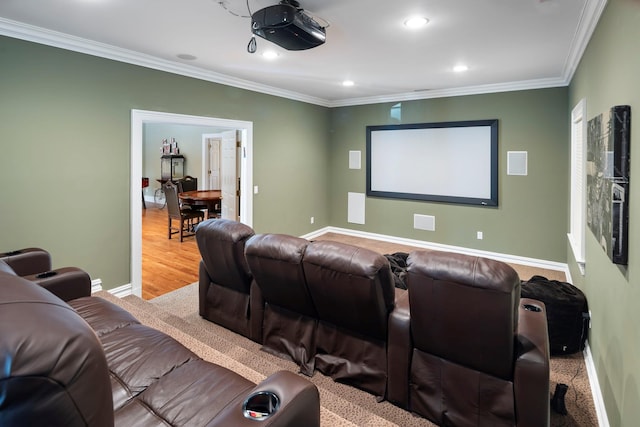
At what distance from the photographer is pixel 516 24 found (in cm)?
302

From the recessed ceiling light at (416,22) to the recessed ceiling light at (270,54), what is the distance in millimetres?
1487

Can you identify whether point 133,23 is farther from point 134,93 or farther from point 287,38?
point 287,38

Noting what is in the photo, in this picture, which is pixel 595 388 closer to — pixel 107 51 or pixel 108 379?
pixel 108 379

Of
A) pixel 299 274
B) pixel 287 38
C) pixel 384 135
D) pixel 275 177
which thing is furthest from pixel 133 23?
pixel 384 135

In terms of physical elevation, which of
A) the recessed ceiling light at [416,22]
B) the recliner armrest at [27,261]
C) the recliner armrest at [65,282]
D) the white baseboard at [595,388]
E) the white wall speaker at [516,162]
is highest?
the recessed ceiling light at [416,22]

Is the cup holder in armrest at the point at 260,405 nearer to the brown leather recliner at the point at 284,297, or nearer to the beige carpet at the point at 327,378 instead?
the beige carpet at the point at 327,378

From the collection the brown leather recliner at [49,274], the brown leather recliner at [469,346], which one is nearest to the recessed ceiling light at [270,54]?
the brown leather recliner at [49,274]

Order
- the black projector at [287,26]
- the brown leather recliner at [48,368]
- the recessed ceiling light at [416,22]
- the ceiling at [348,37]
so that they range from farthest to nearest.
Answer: the recessed ceiling light at [416,22]
the ceiling at [348,37]
the black projector at [287,26]
the brown leather recliner at [48,368]

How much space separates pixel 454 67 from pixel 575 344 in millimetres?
3262

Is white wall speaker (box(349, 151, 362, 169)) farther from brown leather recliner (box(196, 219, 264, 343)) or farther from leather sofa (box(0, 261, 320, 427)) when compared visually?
leather sofa (box(0, 261, 320, 427))

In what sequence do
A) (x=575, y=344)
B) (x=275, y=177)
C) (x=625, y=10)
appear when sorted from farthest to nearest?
1. (x=275, y=177)
2. (x=575, y=344)
3. (x=625, y=10)

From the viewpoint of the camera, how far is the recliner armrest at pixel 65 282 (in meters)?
2.34

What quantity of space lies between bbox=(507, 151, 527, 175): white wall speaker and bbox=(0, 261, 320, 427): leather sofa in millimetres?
5170

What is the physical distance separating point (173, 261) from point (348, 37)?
13.3 feet
